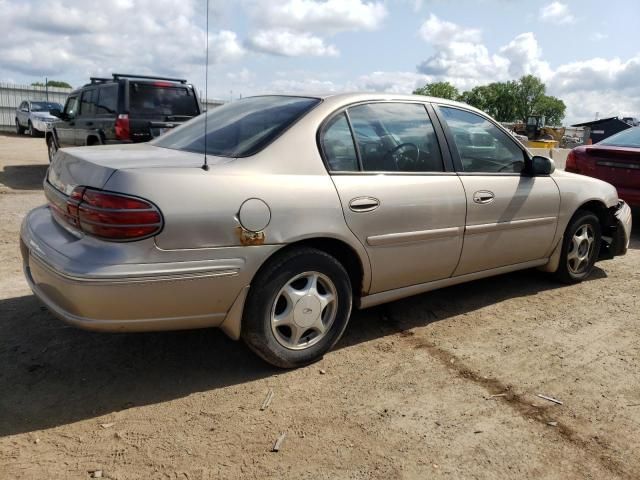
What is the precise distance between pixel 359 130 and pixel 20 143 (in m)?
20.4

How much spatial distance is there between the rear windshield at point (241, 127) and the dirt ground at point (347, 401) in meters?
1.26

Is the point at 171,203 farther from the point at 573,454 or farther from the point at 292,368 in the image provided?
the point at 573,454

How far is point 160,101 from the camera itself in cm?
984

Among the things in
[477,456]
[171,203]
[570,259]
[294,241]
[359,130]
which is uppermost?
[359,130]

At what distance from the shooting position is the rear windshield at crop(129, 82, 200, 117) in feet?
31.3

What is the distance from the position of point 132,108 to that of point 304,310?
7437mm

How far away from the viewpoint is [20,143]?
2038 centimetres

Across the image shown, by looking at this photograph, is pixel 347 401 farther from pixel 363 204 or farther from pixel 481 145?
pixel 481 145

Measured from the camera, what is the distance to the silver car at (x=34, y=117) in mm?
22938

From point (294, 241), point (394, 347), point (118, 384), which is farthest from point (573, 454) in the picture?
point (118, 384)

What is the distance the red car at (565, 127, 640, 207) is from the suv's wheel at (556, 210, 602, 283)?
7.53 feet

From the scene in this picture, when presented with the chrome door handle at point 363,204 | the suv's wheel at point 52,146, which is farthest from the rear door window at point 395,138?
the suv's wheel at point 52,146

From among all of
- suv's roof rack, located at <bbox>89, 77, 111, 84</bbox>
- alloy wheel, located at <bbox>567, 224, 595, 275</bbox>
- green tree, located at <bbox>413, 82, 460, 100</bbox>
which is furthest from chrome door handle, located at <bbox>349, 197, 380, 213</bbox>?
green tree, located at <bbox>413, 82, 460, 100</bbox>

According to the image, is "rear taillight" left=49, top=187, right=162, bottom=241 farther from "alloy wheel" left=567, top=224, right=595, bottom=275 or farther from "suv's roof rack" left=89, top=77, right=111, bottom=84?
"suv's roof rack" left=89, top=77, right=111, bottom=84
